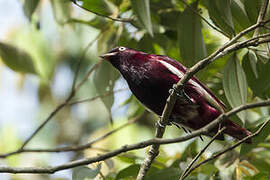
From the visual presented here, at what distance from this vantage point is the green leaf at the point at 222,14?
2410 mm

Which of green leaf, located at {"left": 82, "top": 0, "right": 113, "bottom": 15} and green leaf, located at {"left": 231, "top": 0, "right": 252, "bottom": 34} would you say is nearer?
green leaf, located at {"left": 231, "top": 0, "right": 252, "bottom": 34}

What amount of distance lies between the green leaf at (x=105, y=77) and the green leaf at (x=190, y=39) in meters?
0.62

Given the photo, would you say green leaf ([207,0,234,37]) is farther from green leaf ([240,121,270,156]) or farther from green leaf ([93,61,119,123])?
green leaf ([93,61,119,123])

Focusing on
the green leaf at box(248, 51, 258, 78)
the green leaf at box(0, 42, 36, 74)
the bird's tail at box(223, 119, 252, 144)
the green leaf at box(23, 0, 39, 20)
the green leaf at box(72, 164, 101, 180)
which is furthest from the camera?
the green leaf at box(0, 42, 36, 74)

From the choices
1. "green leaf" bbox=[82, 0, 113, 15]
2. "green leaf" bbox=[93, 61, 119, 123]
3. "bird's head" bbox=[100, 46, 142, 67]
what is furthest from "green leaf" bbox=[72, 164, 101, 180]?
"green leaf" bbox=[82, 0, 113, 15]

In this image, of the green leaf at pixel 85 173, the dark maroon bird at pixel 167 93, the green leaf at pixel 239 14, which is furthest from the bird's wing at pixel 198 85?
the green leaf at pixel 85 173

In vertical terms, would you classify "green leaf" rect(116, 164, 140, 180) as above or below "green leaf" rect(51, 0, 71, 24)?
below

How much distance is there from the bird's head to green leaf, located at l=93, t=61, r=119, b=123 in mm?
247

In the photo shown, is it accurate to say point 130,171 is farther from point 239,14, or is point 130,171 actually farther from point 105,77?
point 239,14

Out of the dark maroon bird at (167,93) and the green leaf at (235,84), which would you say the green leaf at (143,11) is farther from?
the green leaf at (235,84)

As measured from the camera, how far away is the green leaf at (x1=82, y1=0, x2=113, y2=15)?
3.08m

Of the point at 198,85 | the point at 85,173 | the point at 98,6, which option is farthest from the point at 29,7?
the point at 85,173

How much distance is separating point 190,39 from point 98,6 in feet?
2.21

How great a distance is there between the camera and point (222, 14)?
244 cm
